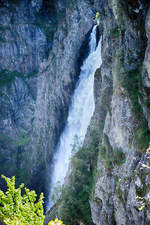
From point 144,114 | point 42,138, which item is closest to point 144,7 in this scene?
point 144,114

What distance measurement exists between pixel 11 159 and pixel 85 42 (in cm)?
2860

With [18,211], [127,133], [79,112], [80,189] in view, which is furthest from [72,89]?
[18,211]

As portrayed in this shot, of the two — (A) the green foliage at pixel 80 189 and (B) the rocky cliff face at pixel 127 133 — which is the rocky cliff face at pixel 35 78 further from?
(B) the rocky cliff face at pixel 127 133

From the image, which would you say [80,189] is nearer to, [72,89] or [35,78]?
[72,89]

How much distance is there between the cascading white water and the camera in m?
28.1

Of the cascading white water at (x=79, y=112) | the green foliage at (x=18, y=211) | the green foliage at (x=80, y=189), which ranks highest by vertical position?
the cascading white water at (x=79, y=112)

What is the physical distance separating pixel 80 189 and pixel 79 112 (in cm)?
1444

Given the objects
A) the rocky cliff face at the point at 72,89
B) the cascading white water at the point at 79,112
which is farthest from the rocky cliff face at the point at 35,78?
the cascading white water at the point at 79,112

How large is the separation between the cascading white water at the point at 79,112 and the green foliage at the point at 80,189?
9.86m

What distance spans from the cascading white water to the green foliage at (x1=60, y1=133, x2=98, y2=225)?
9.86 meters

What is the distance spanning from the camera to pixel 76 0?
35.2 m

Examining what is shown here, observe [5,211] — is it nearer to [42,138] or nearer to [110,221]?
[110,221]

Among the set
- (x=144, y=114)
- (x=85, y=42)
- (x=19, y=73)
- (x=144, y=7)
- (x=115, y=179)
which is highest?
(x=19, y=73)

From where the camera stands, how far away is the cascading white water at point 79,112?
92.3ft
